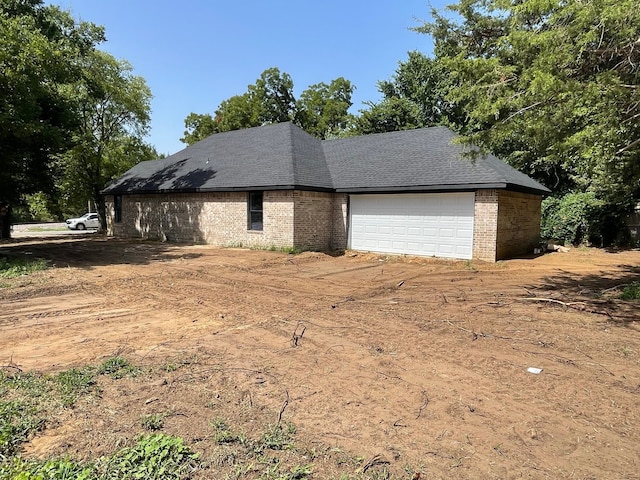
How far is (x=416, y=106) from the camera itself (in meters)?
27.5

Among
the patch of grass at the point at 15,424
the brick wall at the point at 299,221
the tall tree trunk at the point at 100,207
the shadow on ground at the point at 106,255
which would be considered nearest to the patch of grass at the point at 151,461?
the patch of grass at the point at 15,424

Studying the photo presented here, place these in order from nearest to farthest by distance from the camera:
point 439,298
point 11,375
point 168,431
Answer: point 168,431 < point 11,375 < point 439,298

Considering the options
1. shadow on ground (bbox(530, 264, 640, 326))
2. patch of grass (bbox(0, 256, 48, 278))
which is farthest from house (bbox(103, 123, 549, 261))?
patch of grass (bbox(0, 256, 48, 278))

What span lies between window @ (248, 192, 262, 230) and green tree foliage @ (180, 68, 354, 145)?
27.4 m

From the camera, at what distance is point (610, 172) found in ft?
37.0

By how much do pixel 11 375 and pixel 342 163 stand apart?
15.3 meters

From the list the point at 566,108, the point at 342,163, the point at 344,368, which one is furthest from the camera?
the point at 342,163

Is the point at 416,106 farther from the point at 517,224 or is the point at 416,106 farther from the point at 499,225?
the point at 499,225

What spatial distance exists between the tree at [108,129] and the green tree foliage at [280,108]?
41.3 feet

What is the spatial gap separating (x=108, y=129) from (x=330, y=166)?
20930 mm

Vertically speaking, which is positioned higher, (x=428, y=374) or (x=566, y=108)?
(x=566, y=108)

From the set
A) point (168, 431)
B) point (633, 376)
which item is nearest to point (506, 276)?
point (633, 376)

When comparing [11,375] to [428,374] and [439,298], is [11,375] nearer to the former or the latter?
[428,374]

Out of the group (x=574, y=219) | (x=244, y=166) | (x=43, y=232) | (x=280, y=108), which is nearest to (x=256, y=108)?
(x=280, y=108)
